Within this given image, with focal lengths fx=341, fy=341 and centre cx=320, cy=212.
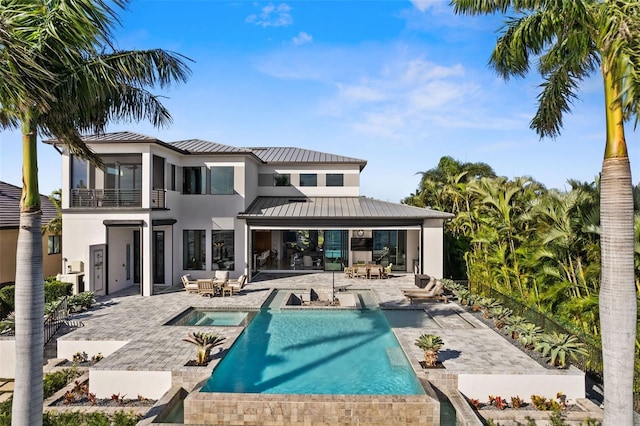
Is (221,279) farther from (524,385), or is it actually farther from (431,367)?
(524,385)

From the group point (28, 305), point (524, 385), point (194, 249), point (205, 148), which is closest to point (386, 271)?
point (194, 249)

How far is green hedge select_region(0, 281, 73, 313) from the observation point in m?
14.9

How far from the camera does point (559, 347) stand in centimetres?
970

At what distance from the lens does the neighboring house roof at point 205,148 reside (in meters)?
21.6

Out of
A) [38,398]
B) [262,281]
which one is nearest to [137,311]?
[262,281]

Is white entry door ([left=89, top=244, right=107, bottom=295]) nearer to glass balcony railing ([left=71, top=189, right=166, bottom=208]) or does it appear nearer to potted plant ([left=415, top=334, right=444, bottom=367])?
glass balcony railing ([left=71, top=189, right=166, bottom=208])

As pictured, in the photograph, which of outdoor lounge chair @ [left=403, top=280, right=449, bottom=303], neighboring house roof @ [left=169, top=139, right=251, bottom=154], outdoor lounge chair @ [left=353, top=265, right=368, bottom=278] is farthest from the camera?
outdoor lounge chair @ [left=353, top=265, right=368, bottom=278]

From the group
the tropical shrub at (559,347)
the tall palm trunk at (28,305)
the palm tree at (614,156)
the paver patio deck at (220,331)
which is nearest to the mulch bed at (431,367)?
the paver patio deck at (220,331)

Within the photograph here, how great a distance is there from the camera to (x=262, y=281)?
21.6 metres

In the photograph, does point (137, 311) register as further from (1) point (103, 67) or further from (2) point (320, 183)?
(2) point (320, 183)

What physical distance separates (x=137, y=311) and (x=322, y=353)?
29.7ft

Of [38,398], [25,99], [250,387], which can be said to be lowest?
[250,387]

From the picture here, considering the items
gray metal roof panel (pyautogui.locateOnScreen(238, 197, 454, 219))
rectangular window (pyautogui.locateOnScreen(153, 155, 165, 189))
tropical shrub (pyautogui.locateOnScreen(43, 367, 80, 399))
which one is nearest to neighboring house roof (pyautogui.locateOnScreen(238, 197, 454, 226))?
gray metal roof panel (pyautogui.locateOnScreen(238, 197, 454, 219))

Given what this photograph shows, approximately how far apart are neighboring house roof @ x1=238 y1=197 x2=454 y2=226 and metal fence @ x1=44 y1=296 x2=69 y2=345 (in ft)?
31.9
